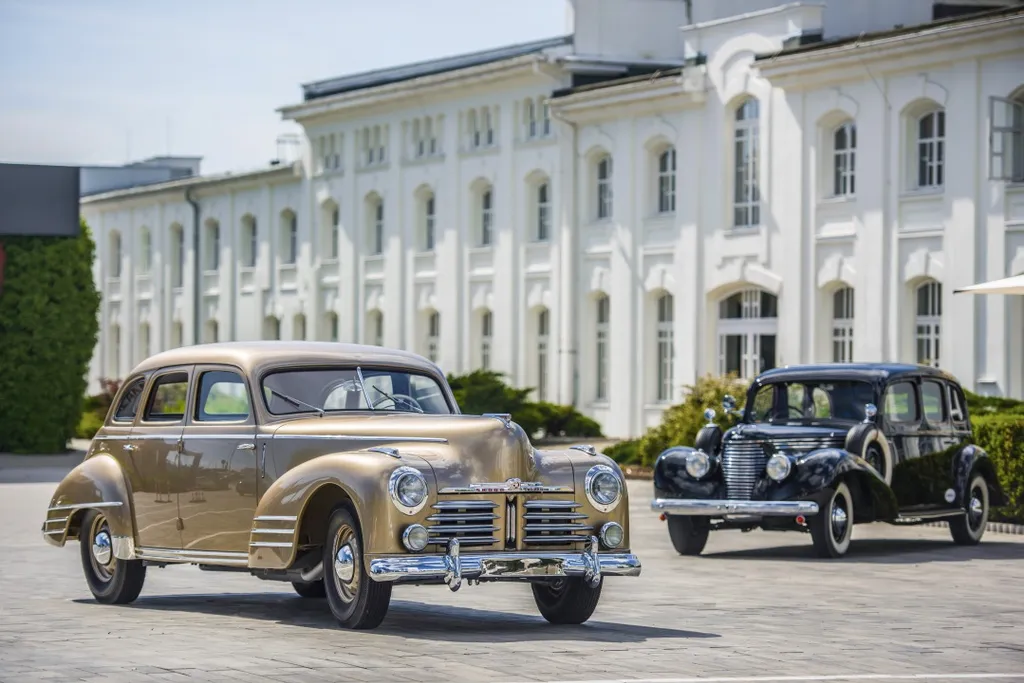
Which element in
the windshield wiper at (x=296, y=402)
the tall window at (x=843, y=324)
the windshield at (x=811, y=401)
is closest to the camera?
the windshield wiper at (x=296, y=402)

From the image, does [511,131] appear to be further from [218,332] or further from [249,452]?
[249,452]

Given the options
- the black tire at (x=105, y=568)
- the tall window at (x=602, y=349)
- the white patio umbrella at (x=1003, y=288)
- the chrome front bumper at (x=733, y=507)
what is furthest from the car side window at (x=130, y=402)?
the tall window at (x=602, y=349)

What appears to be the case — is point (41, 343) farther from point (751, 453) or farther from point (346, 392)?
point (346, 392)

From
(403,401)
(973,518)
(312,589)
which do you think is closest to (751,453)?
(973,518)

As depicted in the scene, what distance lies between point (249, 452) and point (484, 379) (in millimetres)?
30435

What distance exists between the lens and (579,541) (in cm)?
1235

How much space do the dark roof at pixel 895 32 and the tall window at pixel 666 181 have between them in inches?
176

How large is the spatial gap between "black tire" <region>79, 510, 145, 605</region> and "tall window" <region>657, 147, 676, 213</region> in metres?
28.7

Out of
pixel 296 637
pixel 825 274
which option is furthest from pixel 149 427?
pixel 825 274

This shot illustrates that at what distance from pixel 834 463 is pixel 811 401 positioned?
1.79 m

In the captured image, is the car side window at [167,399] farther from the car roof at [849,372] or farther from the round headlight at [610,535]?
the car roof at [849,372]

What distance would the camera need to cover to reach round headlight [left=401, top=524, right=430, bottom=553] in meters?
11.7

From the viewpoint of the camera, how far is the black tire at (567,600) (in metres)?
12.7

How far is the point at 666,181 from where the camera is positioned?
4288 centimetres
